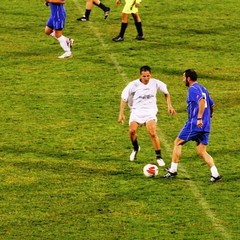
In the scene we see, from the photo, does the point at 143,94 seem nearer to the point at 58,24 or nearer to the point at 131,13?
the point at 58,24

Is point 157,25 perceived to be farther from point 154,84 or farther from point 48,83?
point 154,84

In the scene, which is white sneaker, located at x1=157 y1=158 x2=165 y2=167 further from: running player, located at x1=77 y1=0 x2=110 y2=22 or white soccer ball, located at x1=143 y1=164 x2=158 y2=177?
running player, located at x1=77 y1=0 x2=110 y2=22

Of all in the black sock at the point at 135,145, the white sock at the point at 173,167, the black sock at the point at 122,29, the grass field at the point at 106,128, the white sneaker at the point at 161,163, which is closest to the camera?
the grass field at the point at 106,128

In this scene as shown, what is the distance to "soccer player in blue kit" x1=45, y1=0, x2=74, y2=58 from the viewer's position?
105 ft

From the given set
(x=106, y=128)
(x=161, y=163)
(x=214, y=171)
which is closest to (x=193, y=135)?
(x=214, y=171)

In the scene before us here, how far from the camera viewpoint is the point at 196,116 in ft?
73.8

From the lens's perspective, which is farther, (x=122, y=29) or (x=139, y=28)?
(x=139, y=28)

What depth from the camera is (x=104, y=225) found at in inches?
800

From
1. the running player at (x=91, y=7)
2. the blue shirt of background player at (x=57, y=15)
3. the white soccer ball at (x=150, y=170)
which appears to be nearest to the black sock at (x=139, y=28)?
the running player at (x=91, y=7)

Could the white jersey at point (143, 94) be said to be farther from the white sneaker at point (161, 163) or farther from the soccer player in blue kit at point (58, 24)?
the soccer player in blue kit at point (58, 24)

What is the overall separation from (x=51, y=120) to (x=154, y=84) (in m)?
4.37

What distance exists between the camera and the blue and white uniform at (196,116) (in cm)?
2241

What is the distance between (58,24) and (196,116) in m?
10.5

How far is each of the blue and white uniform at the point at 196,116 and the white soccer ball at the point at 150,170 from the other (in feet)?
2.88
